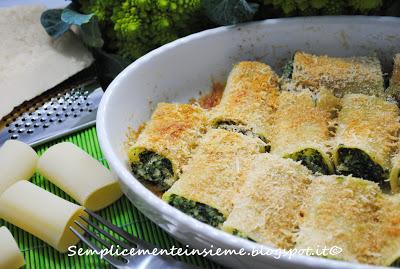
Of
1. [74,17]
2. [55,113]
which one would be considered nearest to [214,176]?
[55,113]

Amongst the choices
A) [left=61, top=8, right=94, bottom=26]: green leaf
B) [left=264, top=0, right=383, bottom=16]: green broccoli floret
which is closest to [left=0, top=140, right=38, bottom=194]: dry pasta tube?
[left=61, top=8, right=94, bottom=26]: green leaf

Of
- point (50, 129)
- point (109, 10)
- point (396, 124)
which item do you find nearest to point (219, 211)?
point (396, 124)

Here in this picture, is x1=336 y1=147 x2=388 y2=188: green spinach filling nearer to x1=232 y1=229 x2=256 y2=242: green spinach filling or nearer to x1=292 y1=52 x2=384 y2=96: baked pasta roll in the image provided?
x1=292 y1=52 x2=384 y2=96: baked pasta roll

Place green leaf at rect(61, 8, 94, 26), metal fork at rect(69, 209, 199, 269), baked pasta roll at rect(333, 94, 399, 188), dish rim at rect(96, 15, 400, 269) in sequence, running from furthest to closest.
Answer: green leaf at rect(61, 8, 94, 26)
baked pasta roll at rect(333, 94, 399, 188)
metal fork at rect(69, 209, 199, 269)
dish rim at rect(96, 15, 400, 269)

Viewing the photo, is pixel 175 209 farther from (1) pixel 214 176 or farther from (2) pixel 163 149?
(2) pixel 163 149

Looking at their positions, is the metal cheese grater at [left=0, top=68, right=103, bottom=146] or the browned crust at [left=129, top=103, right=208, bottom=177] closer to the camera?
the browned crust at [left=129, top=103, right=208, bottom=177]

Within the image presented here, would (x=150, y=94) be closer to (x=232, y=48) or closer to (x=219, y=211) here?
(x=232, y=48)

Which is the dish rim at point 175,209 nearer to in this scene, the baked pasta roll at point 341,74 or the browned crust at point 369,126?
the baked pasta roll at point 341,74
